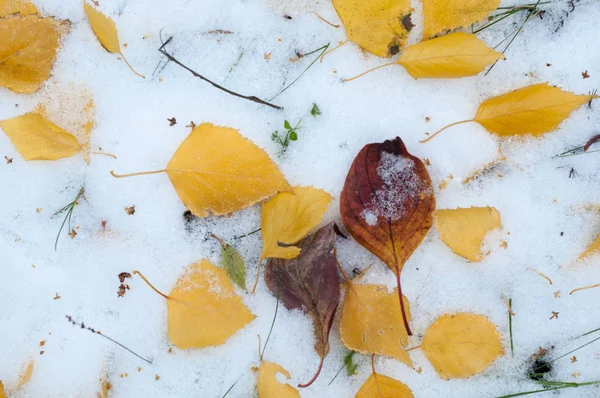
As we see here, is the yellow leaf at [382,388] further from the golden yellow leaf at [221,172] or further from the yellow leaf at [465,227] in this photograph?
the golden yellow leaf at [221,172]

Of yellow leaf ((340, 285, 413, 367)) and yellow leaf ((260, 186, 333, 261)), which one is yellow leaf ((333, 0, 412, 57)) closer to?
yellow leaf ((260, 186, 333, 261))

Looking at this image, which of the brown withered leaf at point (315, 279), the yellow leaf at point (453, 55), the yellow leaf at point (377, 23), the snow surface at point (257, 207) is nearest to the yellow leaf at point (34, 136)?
the snow surface at point (257, 207)

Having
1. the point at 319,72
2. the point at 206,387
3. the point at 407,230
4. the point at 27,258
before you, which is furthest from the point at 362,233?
the point at 27,258

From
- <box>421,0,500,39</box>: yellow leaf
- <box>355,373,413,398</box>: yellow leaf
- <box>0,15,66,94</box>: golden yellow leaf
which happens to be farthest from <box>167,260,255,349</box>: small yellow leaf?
<box>421,0,500,39</box>: yellow leaf

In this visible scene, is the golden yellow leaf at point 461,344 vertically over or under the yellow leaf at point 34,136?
under

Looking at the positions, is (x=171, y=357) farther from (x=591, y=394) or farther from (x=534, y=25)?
(x=534, y=25)

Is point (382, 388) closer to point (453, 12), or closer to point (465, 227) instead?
point (465, 227)

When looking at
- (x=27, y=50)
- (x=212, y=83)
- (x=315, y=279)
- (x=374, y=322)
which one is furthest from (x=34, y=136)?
(x=374, y=322)
